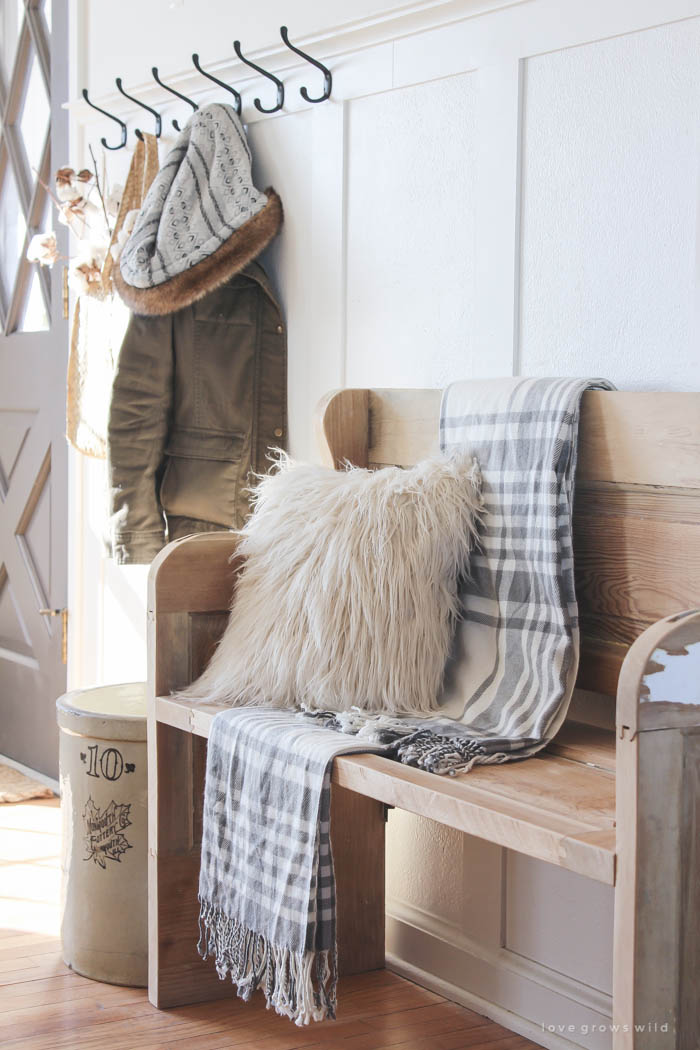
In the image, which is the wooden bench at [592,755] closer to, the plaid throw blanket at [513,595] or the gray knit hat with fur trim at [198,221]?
the plaid throw blanket at [513,595]

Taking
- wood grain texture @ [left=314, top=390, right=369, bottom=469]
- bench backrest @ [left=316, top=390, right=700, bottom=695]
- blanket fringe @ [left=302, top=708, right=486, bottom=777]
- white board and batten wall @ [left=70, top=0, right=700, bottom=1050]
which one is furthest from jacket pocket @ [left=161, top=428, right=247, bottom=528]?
bench backrest @ [left=316, top=390, right=700, bottom=695]

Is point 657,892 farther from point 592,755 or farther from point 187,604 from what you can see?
point 187,604

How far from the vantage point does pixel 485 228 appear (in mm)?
2037

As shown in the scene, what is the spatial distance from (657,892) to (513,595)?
0.64 m

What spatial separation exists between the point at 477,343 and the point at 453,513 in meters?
0.41

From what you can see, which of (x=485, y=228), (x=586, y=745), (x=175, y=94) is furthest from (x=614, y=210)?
(x=175, y=94)

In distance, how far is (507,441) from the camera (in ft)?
5.82

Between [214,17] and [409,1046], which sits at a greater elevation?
[214,17]

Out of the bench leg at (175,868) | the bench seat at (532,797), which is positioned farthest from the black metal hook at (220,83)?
the bench seat at (532,797)

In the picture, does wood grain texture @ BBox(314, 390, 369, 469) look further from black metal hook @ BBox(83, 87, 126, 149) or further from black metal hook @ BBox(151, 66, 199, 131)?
black metal hook @ BBox(83, 87, 126, 149)

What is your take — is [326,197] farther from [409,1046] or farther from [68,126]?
[409,1046]

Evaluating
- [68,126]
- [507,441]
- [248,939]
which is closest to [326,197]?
[507,441]

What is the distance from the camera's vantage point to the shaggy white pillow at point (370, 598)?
1.79 meters

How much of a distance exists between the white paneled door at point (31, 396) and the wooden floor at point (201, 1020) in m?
1.22
